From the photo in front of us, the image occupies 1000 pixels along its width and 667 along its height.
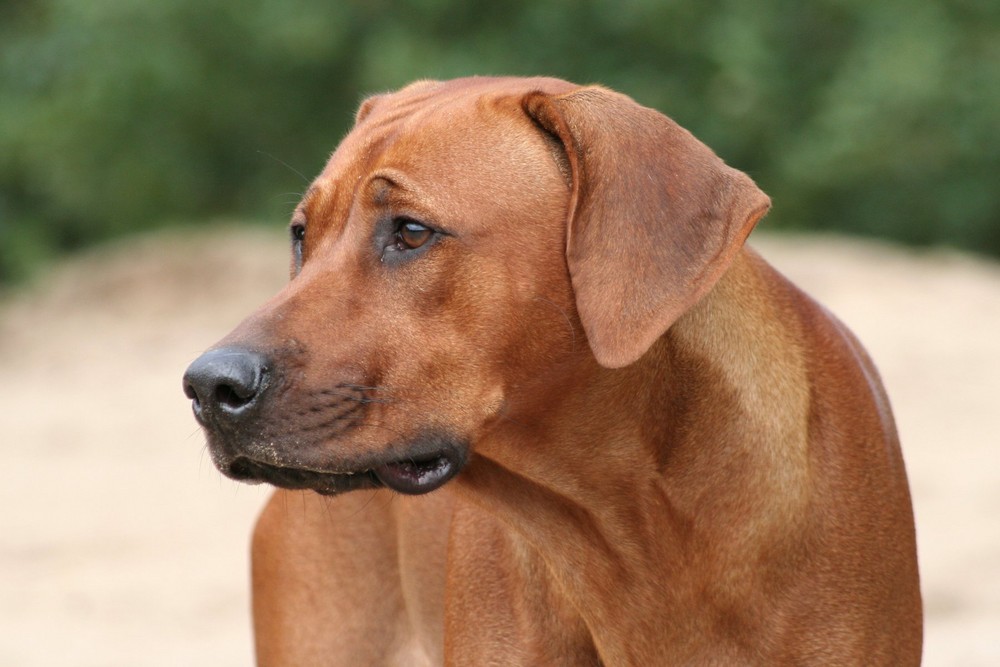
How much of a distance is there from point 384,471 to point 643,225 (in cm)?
73

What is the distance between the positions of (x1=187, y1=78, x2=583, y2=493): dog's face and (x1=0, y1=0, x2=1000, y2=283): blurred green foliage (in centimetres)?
1096

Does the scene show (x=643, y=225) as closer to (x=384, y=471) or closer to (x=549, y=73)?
(x=384, y=471)

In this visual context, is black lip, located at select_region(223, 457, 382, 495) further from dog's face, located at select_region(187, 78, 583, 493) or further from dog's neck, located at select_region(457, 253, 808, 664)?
dog's neck, located at select_region(457, 253, 808, 664)

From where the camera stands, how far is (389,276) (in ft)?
10.4

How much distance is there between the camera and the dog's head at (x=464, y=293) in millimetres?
3068

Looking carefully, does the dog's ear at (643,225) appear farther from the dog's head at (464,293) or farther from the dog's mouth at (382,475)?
the dog's mouth at (382,475)

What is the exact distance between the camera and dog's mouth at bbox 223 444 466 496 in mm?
3166

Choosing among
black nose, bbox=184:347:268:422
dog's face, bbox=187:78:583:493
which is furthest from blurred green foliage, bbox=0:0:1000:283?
black nose, bbox=184:347:268:422

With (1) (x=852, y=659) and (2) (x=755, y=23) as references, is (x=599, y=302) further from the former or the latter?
(2) (x=755, y=23)

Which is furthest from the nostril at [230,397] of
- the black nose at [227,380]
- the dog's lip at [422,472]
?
the dog's lip at [422,472]

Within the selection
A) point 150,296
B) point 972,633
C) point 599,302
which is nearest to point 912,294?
point 972,633

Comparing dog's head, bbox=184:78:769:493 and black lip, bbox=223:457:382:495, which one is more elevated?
dog's head, bbox=184:78:769:493

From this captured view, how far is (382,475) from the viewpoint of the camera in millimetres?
3203

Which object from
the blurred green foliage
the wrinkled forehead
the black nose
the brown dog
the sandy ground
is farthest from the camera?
the blurred green foliage
